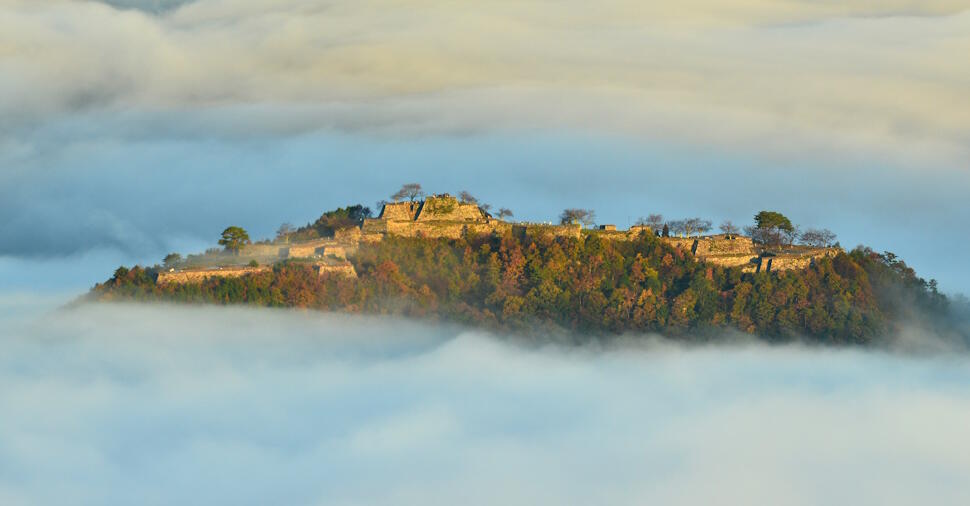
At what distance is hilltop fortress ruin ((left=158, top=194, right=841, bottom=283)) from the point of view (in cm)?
9569

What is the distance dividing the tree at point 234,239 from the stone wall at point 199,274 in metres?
3.07

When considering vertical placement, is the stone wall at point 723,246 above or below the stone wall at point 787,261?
above

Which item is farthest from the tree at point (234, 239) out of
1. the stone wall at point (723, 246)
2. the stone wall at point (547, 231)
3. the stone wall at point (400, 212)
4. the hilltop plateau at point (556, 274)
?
the stone wall at point (723, 246)

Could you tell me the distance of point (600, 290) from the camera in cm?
9819

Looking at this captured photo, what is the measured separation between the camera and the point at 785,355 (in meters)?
99.1

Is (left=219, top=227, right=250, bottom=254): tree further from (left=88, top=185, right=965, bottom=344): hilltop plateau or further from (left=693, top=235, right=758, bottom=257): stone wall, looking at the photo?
(left=693, top=235, right=758, bottom=257): stone wall

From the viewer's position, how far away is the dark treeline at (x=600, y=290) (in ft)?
318

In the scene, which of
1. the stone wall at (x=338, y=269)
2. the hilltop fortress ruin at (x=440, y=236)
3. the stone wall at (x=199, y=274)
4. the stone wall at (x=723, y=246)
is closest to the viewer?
the stone wall at (x=199, y=274)

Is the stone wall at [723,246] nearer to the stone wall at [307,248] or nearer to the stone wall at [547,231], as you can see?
the stone wall at [547,231]

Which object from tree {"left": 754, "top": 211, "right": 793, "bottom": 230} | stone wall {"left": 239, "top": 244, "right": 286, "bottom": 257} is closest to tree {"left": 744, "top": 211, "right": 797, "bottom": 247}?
tree {"left": 754, "top": 211, "right": 793, "bottom": 230}

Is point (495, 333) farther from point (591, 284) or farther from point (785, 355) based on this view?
point (785, 355)

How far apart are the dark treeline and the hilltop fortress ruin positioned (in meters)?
0.41

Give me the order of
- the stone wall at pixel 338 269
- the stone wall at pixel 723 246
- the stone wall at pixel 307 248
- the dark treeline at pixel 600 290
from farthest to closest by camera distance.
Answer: the stone wall at pixel 723 246 → the dark treeline at pixel 600 290 → the stone wall at pixel 307 248 → the stone wall at pixel 338 269

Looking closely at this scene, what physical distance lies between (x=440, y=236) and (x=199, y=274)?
401 inches
